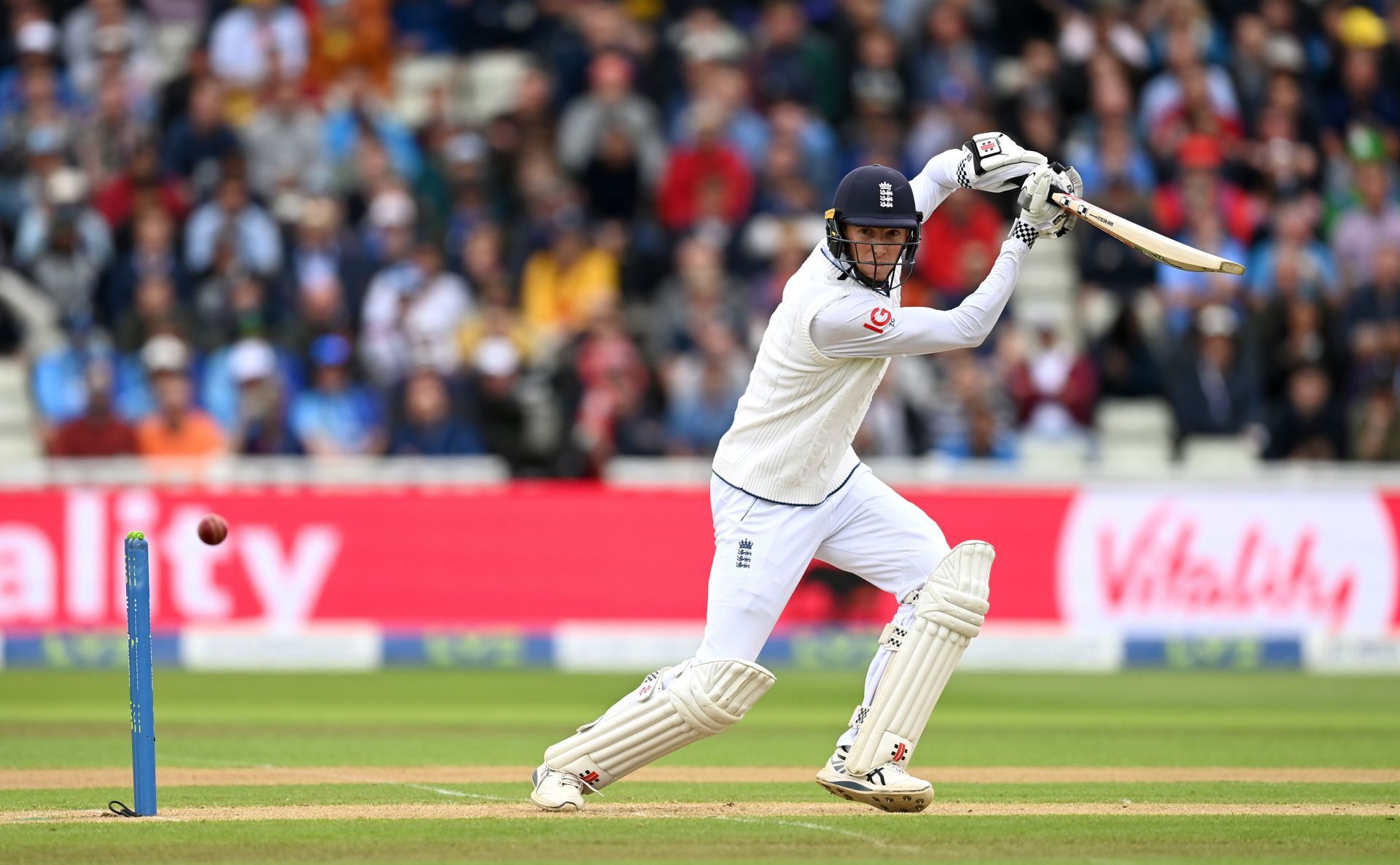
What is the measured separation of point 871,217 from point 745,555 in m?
1.06

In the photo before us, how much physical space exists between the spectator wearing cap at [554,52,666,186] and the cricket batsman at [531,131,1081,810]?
28.2ft

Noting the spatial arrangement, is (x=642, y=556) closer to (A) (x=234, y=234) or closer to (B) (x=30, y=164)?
(A) (x=234, y=234)

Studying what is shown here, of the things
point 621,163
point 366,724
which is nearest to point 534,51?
point 621,163

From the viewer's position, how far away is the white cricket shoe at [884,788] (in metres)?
6.21

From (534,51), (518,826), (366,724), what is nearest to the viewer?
(518,826)

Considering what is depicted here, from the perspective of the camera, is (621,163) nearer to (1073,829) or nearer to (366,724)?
(366,724)

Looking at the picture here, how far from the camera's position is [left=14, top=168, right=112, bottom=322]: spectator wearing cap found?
1395 centimetres

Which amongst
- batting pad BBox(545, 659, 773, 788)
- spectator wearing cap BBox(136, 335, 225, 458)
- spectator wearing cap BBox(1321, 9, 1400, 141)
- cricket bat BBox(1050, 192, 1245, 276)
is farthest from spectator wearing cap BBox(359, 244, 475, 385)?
cricket bat BBox(1050, 192, 1245, 276)

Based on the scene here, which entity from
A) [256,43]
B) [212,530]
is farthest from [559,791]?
[256,43]

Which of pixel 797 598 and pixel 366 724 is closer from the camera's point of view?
pixel 366 724

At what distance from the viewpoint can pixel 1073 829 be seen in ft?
19.7

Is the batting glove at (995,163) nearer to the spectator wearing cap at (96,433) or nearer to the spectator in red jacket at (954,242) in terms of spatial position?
the spectator in red jacket at (954,242)

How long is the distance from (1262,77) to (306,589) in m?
8.10

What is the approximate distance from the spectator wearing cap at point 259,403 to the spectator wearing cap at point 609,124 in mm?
2839
